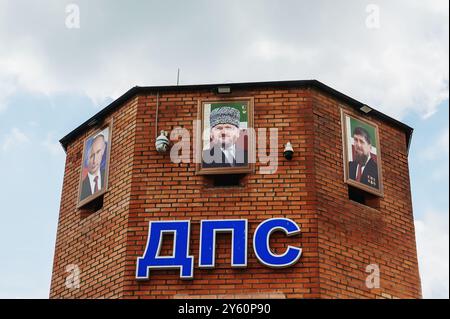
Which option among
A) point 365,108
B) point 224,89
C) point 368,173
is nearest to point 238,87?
point 224,89

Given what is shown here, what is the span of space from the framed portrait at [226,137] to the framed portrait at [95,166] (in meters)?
1.81

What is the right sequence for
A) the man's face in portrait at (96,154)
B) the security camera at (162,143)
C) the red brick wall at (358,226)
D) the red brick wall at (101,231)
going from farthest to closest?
the man's face in portrait at (96,154) → the security camera at (162,143) → the red brick wall at (101,231) → the red brick wall at (358,226)

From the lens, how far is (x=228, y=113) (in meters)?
14.8

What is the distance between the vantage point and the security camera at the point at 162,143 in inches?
568

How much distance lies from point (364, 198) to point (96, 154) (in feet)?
16.3

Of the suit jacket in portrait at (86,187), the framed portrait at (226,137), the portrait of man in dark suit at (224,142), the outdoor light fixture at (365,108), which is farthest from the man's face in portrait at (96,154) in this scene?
the outdoor light fixture at (365,108)

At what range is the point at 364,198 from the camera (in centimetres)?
1495

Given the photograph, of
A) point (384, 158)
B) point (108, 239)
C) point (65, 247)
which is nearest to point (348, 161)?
point (384, 158)

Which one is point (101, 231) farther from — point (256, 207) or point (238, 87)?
point (238, 87)

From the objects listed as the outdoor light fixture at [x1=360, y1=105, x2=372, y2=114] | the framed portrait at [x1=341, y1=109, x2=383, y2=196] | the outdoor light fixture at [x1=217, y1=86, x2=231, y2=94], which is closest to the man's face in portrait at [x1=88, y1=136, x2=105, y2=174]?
the outdoor light fixture at [x1=217, y1=86, x2=231, y2=94]

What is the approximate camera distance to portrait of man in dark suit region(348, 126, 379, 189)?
1471 centimetres

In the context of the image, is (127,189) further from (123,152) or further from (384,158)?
(384,158)

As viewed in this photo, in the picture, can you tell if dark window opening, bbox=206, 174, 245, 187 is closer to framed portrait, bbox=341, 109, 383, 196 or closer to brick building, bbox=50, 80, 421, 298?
brick building, bbox=50, 80, 421, 298

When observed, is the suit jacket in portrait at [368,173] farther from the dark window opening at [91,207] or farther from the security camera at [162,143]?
the dark window opening at [91,207]
